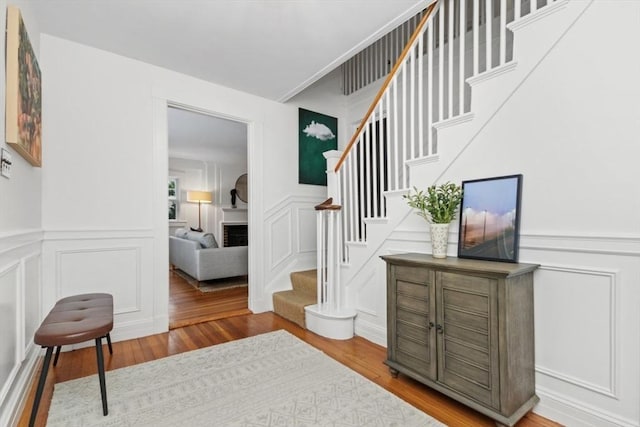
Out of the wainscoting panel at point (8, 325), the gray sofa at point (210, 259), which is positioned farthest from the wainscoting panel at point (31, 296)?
the gray sofa at point (210, 259)

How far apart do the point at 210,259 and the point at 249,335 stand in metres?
2.05

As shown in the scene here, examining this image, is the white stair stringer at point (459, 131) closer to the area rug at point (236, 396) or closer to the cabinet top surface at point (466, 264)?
the cabinet top surface at point (466, 264)

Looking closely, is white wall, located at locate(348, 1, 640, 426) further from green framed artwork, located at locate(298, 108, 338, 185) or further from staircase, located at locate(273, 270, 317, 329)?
green framed artwork, located at locate(298, 108, 338, 185)

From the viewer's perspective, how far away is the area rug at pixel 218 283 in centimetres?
449

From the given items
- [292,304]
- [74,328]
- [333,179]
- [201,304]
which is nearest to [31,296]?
[74,328]

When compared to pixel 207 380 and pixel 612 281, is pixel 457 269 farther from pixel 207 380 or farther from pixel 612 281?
pixel 207 380

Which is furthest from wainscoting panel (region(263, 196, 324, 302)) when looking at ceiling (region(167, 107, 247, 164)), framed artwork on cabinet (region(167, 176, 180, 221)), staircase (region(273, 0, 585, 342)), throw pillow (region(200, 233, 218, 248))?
framed artwork on cabinet (region(167, 176, 180, 221))

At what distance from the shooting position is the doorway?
3922mm

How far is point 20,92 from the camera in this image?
1649mm

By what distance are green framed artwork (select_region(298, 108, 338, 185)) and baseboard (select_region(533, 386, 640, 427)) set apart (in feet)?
9.95

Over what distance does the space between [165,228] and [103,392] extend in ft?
5.14

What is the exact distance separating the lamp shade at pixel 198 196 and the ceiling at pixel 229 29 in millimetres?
4529

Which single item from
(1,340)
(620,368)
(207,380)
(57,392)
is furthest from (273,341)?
(620,368)

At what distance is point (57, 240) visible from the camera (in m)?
2.45
